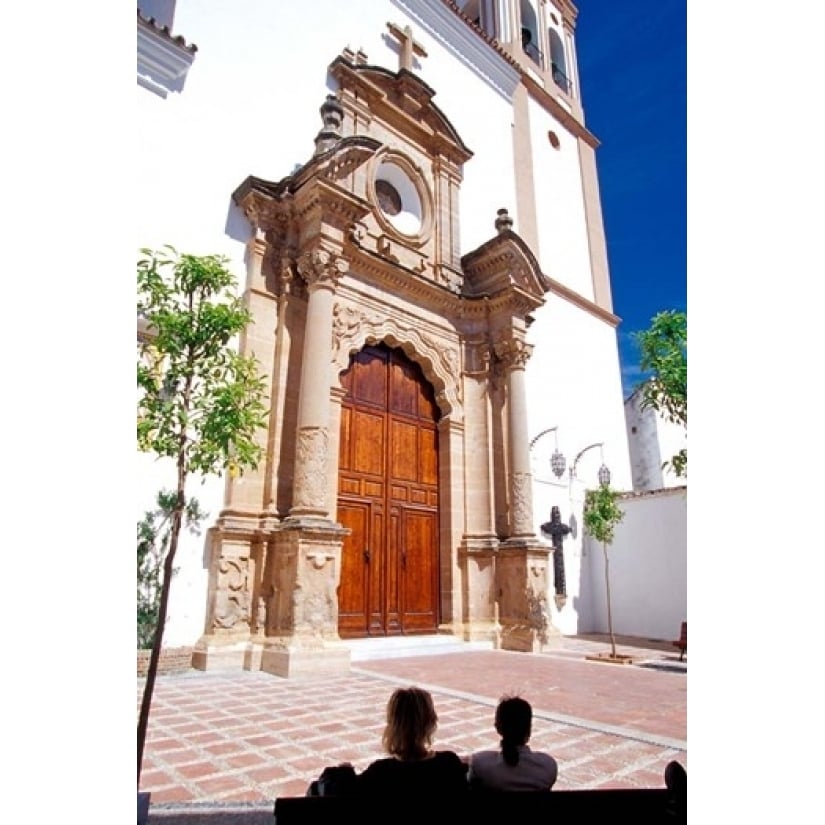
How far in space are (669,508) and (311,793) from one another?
9.96 m

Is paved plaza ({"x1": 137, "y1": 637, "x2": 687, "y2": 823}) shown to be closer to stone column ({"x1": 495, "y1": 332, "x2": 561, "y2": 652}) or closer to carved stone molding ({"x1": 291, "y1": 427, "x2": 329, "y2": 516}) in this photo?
stone column ({"x1": 495, "y1": 332, "x2": 561, "y2": 652})

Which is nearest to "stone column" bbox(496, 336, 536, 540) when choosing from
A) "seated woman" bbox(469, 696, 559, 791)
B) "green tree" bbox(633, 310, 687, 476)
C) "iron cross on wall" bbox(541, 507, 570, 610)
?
"iron cross on wall" bbox(541, 507, 570, 610)

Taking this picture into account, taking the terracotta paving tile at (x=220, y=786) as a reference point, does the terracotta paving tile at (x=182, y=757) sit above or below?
below

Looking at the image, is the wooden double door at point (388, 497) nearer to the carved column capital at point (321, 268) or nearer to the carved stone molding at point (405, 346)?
the carved stone molding at point (405, 346)

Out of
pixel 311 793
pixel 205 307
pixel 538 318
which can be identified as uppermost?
pixel 538 318

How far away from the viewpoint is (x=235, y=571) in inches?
234

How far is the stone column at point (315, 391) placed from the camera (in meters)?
6.15

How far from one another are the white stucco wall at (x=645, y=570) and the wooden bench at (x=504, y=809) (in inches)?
366

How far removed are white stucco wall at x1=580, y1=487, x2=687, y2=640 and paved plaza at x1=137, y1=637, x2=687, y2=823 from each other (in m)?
3.98

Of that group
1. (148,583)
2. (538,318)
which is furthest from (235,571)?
(538,318)

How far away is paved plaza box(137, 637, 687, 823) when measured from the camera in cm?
261

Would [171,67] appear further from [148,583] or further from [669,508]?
[669,508]

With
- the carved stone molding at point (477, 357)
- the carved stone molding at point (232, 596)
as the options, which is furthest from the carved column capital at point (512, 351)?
the carved stone molding at point (232, 596)
